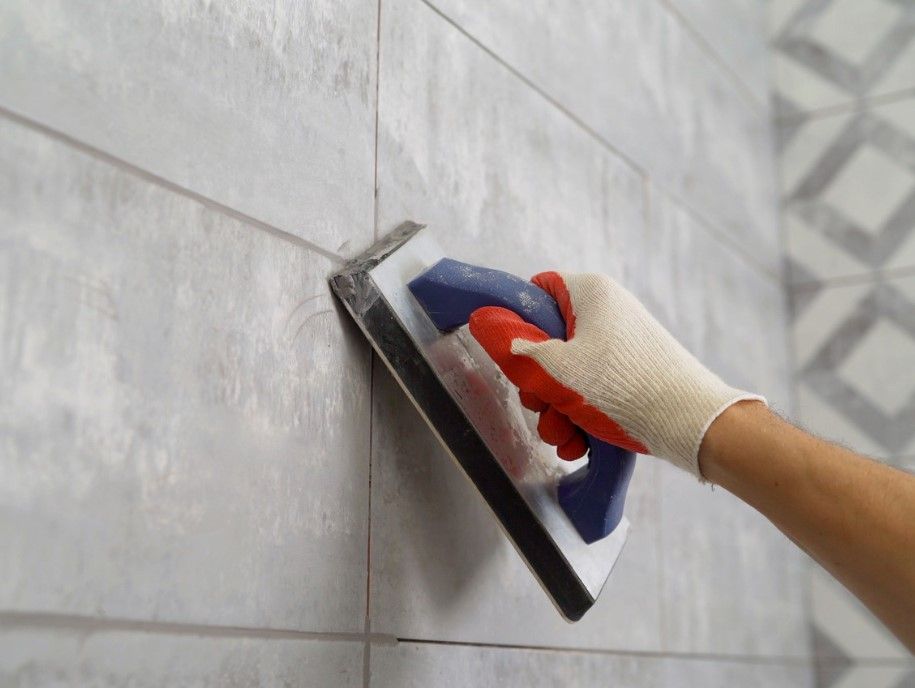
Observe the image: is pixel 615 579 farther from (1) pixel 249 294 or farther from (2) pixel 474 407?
(1) pixel 249 294

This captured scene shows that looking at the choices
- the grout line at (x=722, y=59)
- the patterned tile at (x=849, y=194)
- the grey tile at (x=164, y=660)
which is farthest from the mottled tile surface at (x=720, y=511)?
the grey tile at (x=164, y=660)

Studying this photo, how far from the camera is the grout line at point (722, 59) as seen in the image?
1.25m

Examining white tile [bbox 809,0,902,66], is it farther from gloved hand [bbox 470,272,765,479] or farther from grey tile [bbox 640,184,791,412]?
gloved hand [bbox 470,272,765,479]

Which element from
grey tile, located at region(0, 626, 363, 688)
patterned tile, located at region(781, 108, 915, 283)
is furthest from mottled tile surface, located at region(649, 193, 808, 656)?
grey tile, located at region(0, 626, 363, 688)

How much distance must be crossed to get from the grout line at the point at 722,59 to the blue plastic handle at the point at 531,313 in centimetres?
70

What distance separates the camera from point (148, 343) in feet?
1.70

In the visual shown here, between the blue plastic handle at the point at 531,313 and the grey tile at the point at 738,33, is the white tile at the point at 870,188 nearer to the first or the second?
the grey tile at the point at 738,33

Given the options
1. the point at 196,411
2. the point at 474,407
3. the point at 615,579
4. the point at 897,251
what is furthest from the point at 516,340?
the point at 897,251

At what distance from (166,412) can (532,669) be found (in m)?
0.39

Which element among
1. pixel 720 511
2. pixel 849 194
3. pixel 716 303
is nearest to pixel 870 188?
pixel 849 194

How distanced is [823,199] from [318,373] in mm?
1084

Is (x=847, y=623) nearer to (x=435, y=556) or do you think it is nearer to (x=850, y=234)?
(x=850, y=234)

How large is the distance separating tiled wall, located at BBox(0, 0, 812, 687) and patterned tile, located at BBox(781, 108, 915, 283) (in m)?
0.58

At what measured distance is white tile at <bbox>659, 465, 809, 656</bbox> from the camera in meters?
1.03
